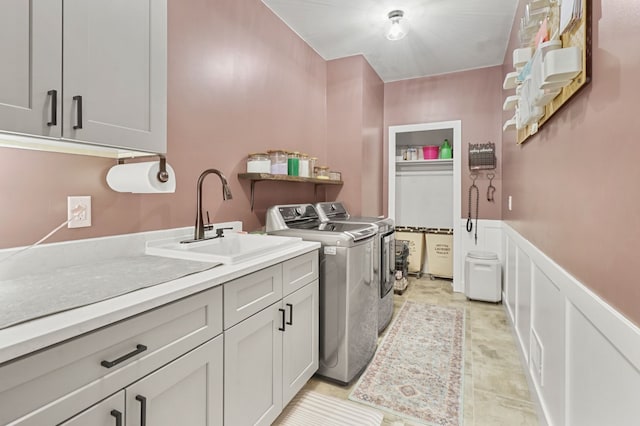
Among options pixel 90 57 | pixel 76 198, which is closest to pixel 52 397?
pixel 76 198

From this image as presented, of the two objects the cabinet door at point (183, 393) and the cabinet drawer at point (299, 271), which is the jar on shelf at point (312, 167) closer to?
the cabinet drawer at point (299, 271)

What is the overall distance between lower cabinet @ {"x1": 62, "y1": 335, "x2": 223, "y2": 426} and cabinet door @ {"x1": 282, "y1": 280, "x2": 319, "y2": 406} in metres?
0.48

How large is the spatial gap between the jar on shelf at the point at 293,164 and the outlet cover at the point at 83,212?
1.40 metres

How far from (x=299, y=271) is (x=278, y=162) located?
38.8 inches

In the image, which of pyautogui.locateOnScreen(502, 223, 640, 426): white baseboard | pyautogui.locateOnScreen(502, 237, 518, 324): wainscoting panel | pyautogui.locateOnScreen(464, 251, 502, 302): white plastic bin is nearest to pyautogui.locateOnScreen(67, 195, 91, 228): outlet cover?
pyautogui.locateOnScreen(502, 223, 640, 426): white baseboard

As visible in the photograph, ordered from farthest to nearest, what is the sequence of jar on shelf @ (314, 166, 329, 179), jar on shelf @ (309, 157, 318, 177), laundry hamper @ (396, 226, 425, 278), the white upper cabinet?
laundry hamper @ (396, 226, 425, 278) < jar on shelf @ (314, 166, 329, 179) < jar on shelf @ (309, 157, 318, 177) < the white upper cabinet

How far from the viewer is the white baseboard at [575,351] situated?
81 cm

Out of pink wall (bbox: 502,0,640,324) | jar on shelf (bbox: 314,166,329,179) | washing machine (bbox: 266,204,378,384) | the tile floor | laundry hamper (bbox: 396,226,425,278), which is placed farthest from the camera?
laundry hamper (bbox: 396,226,425,278)

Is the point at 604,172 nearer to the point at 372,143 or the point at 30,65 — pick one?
the point at 30,65

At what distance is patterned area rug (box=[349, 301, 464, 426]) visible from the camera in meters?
1.80

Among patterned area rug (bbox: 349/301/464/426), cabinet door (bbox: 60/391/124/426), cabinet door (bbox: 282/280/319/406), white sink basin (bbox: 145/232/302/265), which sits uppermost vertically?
white sink basin (bbox: 145/232/302/265)

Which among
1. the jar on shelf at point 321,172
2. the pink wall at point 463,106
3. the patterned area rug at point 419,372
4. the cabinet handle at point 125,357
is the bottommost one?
the patterned area rug at point 419,372

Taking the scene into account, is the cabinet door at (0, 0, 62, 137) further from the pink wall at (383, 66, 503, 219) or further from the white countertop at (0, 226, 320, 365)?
the pink wall at (383, 66, 503, 219)

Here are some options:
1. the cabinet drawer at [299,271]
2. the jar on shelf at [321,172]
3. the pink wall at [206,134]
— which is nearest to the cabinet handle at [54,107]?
the pink wall at [206,134]
